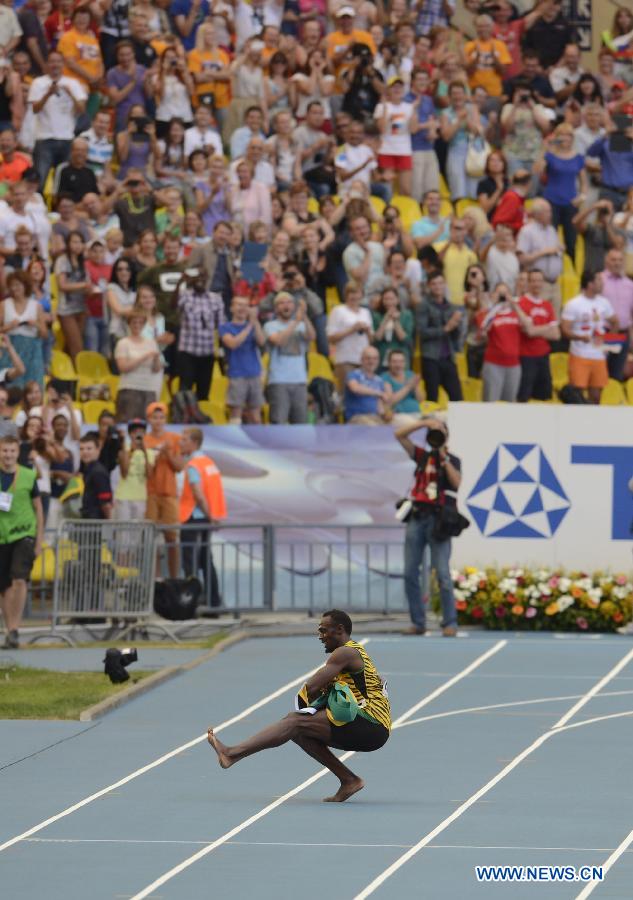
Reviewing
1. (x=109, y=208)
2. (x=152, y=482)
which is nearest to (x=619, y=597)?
(x=152, y=482)

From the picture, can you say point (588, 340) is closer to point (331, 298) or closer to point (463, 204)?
point (331, 298)

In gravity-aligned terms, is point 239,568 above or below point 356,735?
above

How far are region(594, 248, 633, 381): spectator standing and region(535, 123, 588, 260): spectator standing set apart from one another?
1.70m

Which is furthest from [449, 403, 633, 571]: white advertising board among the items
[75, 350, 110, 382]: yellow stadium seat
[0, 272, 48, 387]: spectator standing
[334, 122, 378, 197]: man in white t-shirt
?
[334, 122, 378, 197]: man in white t-shirt

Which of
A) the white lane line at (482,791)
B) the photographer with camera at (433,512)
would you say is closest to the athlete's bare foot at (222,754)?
→ the white lane line at (482,791)

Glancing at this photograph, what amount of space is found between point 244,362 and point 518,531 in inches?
145

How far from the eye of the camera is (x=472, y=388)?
86.2ft

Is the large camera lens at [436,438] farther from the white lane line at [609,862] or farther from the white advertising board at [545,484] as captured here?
the white lane line at [609,862]

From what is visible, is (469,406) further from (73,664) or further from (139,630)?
(73,664)

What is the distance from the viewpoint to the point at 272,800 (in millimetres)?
12938

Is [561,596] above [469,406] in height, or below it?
below

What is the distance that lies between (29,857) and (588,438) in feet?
42.0

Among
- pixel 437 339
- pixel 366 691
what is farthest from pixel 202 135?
pixel 366 691

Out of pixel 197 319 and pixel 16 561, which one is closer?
pixel 16 561
